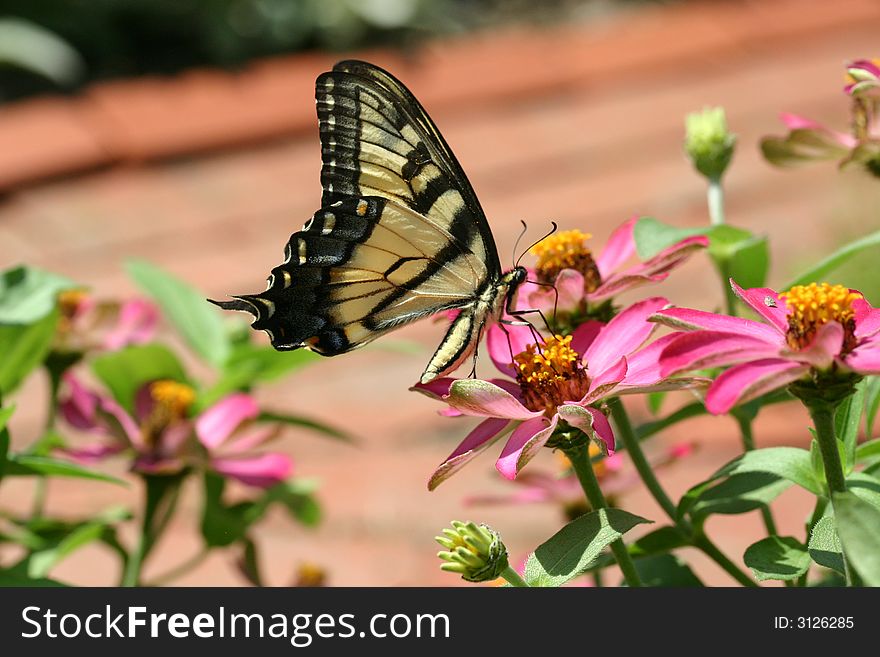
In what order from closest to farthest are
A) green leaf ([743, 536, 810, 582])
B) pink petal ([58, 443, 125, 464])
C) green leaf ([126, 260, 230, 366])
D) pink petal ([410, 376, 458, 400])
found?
green leaf ([743, 536, 810, 582]) < pink petal ([410, 376, 458, 400]) < pink petal ([58, 443, 125, 464]) < green leaf ([126, 260, 230, 366])

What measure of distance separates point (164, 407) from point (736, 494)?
0.48m

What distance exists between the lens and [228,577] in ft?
5.09

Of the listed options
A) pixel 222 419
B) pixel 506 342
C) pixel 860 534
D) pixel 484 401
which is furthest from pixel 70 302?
pixel 860 534

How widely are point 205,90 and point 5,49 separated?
0.53 m

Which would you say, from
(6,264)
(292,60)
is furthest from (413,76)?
(6,264)

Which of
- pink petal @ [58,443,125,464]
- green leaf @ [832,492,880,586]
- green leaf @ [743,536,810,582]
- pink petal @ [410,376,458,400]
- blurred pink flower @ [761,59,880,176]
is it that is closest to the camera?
green leaf @ [832,492,880,586]

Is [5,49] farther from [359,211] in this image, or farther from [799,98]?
[359,211]

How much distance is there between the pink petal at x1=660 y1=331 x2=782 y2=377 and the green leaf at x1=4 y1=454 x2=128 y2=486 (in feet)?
1.16

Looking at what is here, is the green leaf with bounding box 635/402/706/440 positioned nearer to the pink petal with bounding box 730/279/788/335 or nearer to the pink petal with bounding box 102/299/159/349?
the pink petal with bounding box 730/279/788/335

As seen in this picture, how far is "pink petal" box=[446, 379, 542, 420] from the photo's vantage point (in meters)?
0.60

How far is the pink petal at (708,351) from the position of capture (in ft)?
1.76

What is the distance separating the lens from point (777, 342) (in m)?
0.57

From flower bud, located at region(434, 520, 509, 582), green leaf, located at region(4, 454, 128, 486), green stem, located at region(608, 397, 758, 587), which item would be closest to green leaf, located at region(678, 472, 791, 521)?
green stem, located at region(608, 397, 758, 587)

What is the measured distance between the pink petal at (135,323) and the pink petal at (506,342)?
44 centimetres
